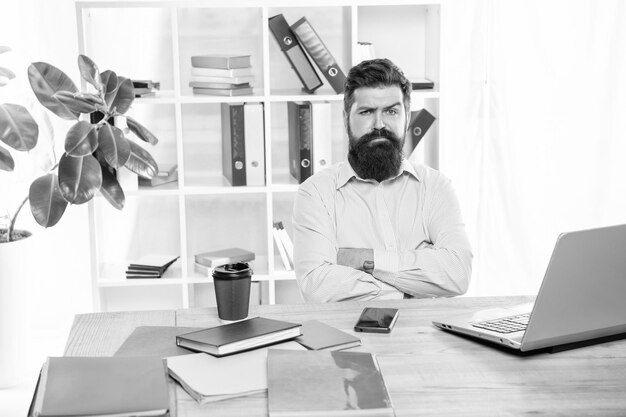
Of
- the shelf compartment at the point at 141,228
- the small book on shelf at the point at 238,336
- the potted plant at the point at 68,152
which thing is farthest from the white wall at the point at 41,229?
the small book on shelf at the point at 238,336

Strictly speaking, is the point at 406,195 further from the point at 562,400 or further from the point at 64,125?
the point at 64,125

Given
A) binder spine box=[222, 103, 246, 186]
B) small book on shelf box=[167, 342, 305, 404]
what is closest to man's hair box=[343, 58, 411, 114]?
binder spine box=[222, 103, 246, 186]

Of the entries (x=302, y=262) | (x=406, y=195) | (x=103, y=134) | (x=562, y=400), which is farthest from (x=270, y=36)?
(x=562, y=400)

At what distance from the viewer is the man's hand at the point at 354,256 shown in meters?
2.58

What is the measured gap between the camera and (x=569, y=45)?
3955 millimetres

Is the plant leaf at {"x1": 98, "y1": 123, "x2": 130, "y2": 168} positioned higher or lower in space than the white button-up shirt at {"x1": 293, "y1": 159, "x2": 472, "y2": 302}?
higher

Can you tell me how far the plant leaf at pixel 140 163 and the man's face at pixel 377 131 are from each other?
924 millimetres

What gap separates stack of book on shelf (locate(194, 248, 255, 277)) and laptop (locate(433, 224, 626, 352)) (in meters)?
2.02

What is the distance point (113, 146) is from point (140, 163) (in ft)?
0.52

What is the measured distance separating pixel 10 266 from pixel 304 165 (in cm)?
132

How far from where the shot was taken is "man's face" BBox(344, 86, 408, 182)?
9.00ft

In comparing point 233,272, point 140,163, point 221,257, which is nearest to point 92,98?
point 140,163

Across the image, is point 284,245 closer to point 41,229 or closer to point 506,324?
point 41,229

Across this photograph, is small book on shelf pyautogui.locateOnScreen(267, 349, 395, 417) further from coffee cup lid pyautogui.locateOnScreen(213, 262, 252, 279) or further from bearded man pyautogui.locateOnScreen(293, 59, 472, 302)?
bearded man pyautogui.locateOnScreen(293, 59, 472, 302)
